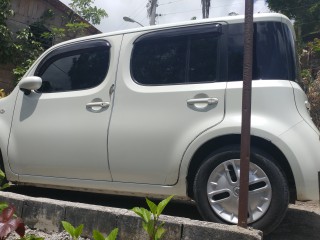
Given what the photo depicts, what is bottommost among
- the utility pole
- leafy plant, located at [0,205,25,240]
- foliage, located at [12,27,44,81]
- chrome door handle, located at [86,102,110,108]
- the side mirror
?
leafy plant, located at [0,205,25,240]

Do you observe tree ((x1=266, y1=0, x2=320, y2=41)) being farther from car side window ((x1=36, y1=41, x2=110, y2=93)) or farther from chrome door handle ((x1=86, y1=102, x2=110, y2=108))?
chrome door handle ((x1=86, y1=102, x2=110, y2=108))

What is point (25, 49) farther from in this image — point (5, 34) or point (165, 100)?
point (165, 100)

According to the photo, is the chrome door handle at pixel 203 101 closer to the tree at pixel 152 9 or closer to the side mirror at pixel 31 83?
the side mirror at pixel 31 83

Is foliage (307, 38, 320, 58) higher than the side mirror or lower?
higher

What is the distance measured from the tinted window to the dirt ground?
1.28m

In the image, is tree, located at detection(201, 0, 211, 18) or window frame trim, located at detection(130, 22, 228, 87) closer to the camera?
window frame trim, located at detection(130, 22, 228, 87)

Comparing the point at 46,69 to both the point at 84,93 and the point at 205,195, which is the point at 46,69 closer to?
the point at 84,93

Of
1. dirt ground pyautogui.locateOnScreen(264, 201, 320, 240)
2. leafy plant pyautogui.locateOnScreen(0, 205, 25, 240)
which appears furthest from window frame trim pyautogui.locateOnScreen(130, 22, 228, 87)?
leafy plant pyautogui.locateOnScreen(0, 205, 25, 240)

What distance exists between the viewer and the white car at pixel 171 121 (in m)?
2.88

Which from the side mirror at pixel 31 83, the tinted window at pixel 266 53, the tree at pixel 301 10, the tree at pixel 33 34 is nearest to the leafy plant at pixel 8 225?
the tinted window at pixel 266 53

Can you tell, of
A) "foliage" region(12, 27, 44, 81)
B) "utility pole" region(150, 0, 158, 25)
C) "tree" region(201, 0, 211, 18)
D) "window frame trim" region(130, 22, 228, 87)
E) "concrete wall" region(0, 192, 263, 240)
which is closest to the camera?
"concrete wall" region(0, 192, 263, 240)

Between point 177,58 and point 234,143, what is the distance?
0.94m

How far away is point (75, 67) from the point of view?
4.01 metres

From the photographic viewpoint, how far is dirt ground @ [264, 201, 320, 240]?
3239 mm
